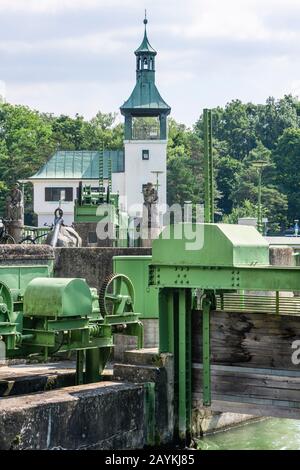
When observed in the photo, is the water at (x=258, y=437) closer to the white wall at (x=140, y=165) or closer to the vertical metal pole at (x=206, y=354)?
the vertical metal pole at (x=206, y=354)

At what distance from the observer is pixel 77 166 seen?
84.6 meters

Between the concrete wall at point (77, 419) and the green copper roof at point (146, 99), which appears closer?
the concrete wall at point (77, 419)

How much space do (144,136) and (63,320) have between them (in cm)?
6823

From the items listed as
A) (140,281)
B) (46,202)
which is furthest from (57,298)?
(46,202)

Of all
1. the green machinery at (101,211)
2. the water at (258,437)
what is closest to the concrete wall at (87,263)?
the water at (258,437)

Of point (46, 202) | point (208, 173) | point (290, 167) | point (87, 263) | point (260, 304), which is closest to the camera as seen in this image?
point (260, 304)

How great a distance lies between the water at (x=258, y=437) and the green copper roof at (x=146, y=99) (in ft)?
206

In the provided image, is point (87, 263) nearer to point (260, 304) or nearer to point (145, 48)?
point (260, 304)

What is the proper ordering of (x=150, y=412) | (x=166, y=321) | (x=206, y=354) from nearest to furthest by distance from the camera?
(x=150, y=412) < (x=206, y=354) < (x=166, y=321)

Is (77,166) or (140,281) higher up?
(77,166)

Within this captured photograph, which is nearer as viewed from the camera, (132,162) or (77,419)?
(77,419)

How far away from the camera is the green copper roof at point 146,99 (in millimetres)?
79812

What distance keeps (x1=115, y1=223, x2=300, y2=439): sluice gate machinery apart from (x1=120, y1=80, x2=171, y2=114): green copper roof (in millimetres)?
64747
